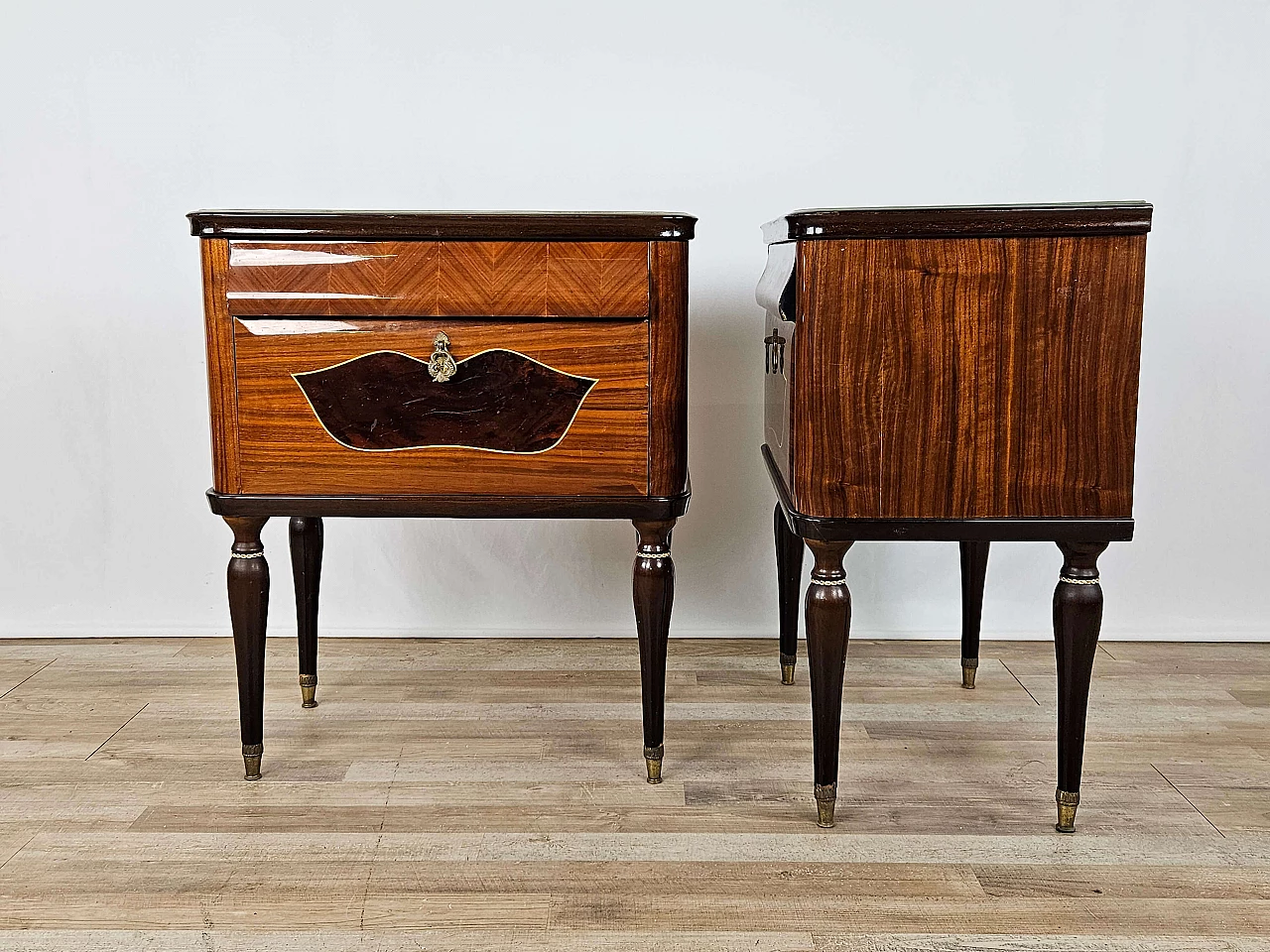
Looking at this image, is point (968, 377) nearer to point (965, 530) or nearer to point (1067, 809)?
point (965, 530)

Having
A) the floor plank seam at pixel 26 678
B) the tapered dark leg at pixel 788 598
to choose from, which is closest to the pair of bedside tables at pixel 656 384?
the tapered dark leg at pixel 788 598

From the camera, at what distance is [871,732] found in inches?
67.7

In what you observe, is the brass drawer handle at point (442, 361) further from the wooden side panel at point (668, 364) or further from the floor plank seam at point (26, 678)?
the floor plank seam at point (26, 678)

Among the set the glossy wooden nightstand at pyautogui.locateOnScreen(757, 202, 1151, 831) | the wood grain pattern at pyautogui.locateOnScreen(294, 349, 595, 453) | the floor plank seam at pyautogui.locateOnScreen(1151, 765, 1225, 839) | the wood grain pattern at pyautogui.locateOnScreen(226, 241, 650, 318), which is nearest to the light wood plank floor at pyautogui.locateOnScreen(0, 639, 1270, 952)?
the floor plank seam at pyautogui.locateOnScreen(1151, 765, 1225, 839)

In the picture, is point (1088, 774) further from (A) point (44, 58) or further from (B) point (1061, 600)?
(A) point (44, 58)

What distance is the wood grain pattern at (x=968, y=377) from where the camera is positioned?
1.27 metres

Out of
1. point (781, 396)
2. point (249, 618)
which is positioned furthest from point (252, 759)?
point (781, 396)

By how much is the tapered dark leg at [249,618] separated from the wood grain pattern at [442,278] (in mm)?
315

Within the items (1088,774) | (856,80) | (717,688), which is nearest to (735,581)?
(717,688)

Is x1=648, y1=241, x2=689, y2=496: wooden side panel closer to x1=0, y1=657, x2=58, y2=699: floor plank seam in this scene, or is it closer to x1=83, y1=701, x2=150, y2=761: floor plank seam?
x1=83, y1=701, x2=150, y2=761: floor plank seam

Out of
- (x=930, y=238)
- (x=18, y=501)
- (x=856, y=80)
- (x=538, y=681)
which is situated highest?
(x=856, y=80)

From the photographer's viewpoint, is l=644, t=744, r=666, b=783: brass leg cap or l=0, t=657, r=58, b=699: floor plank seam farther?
l=0, t=657, r=58, b=699: floor plank seam

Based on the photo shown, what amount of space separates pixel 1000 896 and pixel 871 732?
1.59 feet

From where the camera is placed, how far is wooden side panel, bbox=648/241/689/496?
54.8 inches
